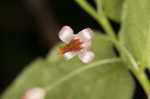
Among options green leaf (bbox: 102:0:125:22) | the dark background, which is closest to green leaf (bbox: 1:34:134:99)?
green leaf (bbox: 102:0:125:22)

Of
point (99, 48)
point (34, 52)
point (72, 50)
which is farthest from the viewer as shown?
point (34, 52)

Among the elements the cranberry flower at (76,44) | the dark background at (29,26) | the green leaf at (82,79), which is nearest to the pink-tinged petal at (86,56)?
the cranberry flower at (76,44)

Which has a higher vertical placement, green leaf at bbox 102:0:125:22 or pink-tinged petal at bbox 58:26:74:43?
green leaf at bbox 102:0:125:22

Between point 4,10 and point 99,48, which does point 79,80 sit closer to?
point 99,48

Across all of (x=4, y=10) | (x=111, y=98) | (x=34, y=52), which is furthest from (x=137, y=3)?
(x=4, y=10)

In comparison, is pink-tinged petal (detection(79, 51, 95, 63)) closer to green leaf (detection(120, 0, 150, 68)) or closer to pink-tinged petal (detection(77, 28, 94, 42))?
pink-tinged petal (detection(77, 28, 94, 42))

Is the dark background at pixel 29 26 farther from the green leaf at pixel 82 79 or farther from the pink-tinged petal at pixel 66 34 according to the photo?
the pink-tinged petal at pixel 66 34

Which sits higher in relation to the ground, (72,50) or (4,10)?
(4,10)
